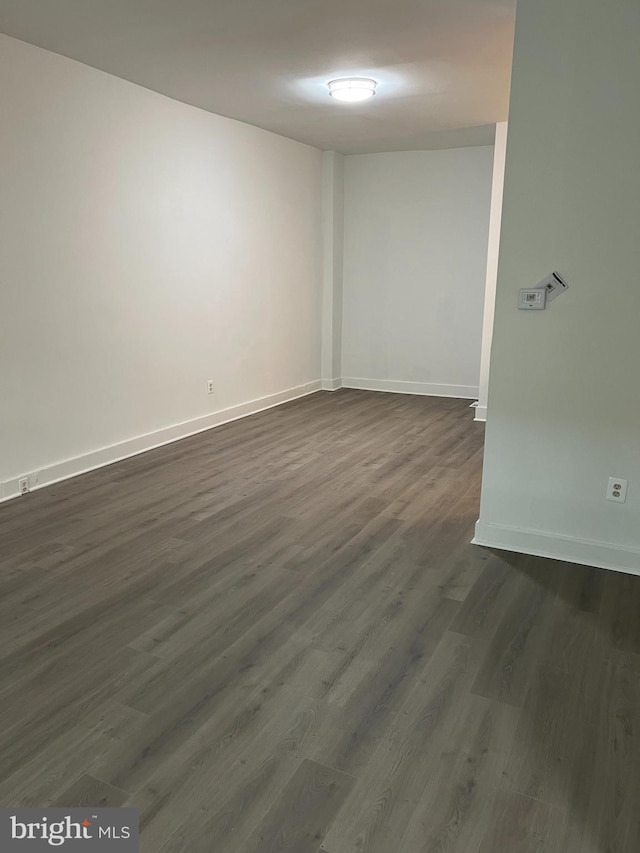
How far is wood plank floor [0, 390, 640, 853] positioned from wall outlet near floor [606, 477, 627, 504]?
0.36 metres

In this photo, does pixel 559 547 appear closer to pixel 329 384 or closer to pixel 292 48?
pixel 292 48

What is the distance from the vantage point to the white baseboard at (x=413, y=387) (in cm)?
703

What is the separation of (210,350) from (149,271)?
98 cm

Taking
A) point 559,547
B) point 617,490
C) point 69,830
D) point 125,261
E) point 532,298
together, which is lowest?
point 69,830

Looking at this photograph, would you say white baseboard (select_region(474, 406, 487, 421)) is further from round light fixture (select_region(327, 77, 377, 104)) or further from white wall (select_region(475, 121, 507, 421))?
round light fixture (select_region(327, 77, 377, 104))

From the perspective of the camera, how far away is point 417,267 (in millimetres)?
6980

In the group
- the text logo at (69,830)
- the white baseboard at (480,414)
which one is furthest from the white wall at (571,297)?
the white baseboard at (480,414)

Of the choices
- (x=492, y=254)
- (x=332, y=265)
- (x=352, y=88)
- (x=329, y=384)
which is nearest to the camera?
(x=352, y=88)

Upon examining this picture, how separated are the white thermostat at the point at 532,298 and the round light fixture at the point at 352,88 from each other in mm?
2091

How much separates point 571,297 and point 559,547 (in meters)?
1.19

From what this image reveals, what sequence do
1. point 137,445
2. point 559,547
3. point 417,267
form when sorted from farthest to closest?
point 417,267 < point 137,445 < point 559,547

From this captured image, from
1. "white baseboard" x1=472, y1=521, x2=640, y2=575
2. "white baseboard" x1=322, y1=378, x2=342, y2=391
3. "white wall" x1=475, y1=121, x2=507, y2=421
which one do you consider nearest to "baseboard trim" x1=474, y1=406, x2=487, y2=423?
"white wall" x1=475, y1=121, x2=507, y2=421

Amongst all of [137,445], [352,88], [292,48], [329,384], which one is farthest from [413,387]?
[292,48]

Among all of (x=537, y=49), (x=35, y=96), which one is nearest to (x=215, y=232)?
(x=35, y=96)
